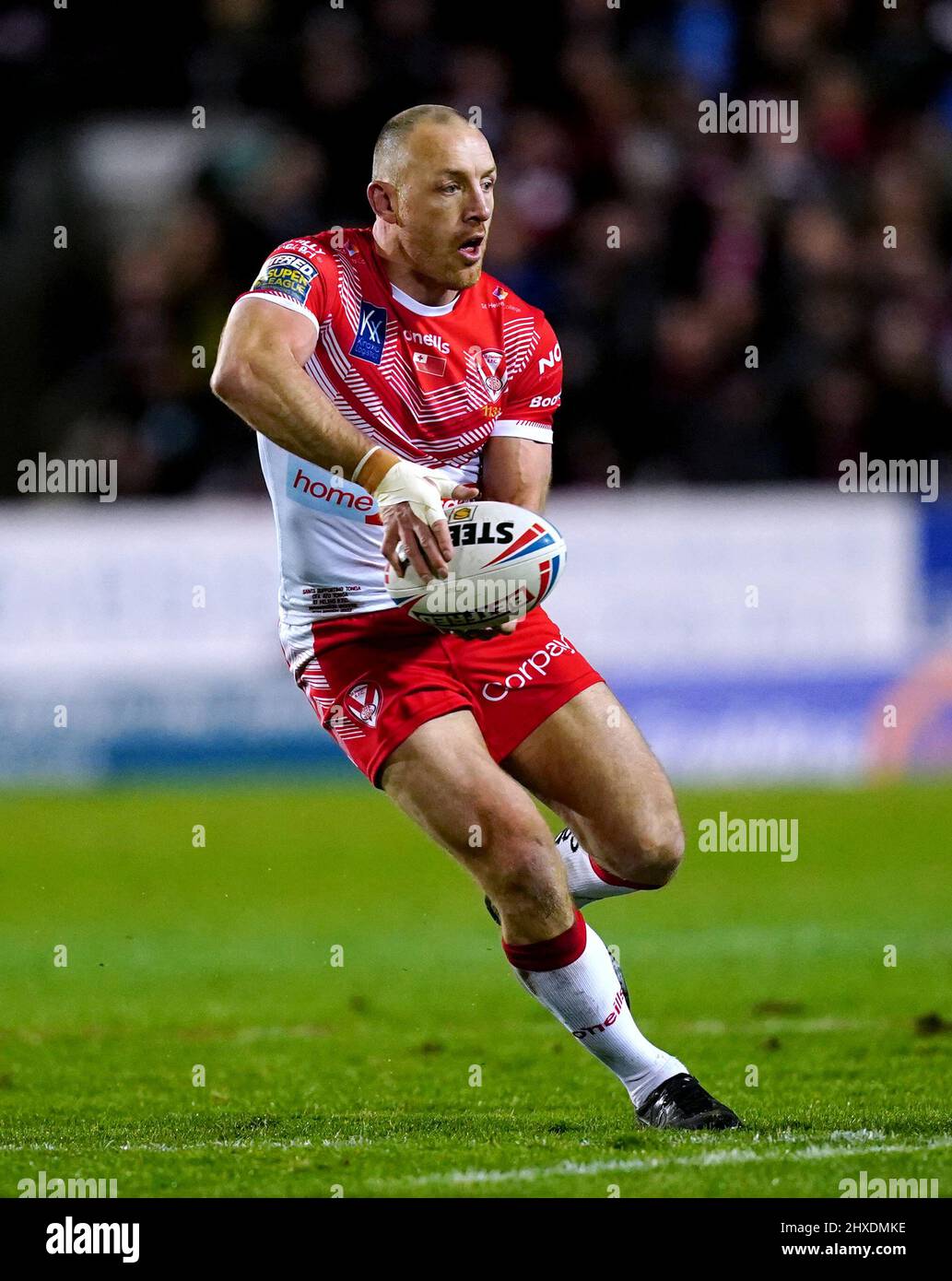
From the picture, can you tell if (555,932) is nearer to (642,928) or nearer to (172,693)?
(642,928)

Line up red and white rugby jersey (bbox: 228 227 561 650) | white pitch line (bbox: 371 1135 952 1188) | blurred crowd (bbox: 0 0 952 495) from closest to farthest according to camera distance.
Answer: white pitch line (bbox: 371 1135 952 1188)
red and white rugby jersey (bbox: 228 227 561 650)
blurred crowd (bbox: 0 0 952 495)

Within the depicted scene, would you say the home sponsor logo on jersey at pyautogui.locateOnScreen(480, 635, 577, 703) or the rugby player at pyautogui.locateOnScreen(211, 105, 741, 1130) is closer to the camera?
the rugby player at pyautogui.locateOnScreen(211, 105, 741, 1130)

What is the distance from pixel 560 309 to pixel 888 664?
384 cm

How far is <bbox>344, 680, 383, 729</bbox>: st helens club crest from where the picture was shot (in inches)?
238

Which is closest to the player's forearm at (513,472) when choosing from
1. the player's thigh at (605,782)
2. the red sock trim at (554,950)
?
the player's thigh at (605,782)

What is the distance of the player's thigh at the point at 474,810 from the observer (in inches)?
225

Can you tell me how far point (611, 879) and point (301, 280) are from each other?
215 cm

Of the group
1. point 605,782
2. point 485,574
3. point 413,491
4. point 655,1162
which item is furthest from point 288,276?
point 655,1162

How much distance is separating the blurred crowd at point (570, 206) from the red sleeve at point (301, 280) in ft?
31.0

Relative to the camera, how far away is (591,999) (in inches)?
231

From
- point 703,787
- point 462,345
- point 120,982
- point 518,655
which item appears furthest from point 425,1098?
point 703,787

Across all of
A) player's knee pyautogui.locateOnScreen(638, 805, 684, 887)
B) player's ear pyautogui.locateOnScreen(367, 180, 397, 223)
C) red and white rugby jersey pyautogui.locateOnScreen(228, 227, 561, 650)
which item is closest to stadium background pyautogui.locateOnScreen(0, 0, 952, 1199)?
player's knee pyautogui.locateOnScreen(638, 805, 684, 887)

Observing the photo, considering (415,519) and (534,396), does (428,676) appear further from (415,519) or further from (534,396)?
(534,396)

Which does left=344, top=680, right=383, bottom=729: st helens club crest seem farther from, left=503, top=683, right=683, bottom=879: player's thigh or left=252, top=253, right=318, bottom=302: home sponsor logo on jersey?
left=252, top=253, right=318, bottom=302: home sponsor logo on jersey
